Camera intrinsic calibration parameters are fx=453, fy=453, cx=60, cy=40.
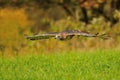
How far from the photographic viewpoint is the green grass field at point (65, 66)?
7125mm

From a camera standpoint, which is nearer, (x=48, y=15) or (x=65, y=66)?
(x=65, y=66)

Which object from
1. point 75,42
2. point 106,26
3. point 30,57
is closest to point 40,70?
point 30,57

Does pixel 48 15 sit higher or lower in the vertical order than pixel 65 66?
lower

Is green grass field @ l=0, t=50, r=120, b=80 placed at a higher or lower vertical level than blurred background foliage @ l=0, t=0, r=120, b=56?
higher

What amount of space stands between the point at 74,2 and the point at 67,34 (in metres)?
14.5

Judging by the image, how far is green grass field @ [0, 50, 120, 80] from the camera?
7.12 metres

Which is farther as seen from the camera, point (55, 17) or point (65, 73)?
point (55, 17)

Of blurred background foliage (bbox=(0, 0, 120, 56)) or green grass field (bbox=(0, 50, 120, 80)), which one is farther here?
blurred background foliage (bbox=(0, 0, 120, 56))

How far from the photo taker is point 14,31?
21625 millimetres

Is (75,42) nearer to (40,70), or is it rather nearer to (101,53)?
(101,53)

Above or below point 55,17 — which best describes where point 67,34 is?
above

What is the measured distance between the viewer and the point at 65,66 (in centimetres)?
782

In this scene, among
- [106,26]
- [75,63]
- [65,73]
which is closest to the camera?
[65,73]

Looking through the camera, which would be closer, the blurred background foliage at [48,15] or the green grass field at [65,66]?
the green grass field at [65,66]
